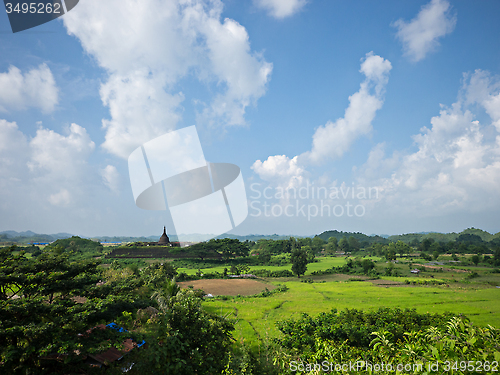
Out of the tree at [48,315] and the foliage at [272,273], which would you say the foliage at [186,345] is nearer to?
the tree at [48,315]

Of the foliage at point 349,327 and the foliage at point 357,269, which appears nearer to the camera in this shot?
the foliage at point 349,327

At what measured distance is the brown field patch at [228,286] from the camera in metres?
37.2

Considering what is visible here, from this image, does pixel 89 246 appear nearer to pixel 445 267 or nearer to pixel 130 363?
pixel 130 363

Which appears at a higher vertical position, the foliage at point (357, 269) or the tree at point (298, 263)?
the tree at point (298, 263)

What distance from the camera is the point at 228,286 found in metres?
41.5

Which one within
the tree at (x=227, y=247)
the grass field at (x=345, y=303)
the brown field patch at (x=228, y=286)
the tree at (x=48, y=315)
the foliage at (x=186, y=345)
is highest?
the tree at (x=48, y=315)

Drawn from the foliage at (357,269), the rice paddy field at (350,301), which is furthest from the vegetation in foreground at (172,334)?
the foliage at (357,269)

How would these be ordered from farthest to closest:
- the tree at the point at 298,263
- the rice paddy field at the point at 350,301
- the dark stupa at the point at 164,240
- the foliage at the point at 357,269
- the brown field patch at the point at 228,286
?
the dark stupa at the point at 164,240
the foliage at the point at 357,269
the tree at the point at 298,263
the brown field patch at the point at 228,286
the rice paddy field at the point at 350,301

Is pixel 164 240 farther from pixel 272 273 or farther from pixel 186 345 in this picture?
pixel 186 345

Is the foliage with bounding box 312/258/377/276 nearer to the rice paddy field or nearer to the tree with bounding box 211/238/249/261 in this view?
the rice paddy field

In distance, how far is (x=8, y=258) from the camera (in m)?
10.1

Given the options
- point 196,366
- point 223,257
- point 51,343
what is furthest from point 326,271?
point 51,343

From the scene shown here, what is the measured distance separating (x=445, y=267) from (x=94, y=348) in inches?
3028

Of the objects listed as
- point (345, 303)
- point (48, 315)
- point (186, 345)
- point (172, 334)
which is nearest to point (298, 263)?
point (345, 303)
